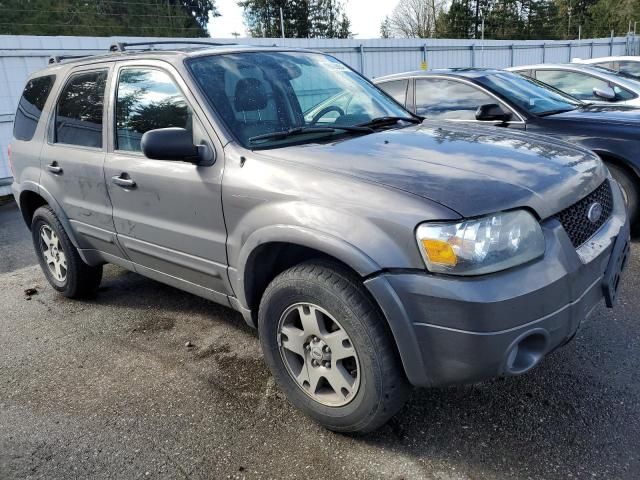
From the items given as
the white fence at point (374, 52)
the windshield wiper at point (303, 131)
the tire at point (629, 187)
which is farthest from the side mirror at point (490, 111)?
the white fence at point (374, 52)

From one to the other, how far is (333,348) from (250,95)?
60.5 inches

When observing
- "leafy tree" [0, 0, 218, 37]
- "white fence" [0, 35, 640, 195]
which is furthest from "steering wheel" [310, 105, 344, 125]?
"leafy tree" [0, 0, 218, 37]

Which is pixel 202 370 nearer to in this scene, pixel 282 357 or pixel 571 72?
pixel 282 357

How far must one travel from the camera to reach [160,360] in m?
3.50

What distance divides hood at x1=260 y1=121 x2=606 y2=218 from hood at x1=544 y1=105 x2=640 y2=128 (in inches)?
97.5

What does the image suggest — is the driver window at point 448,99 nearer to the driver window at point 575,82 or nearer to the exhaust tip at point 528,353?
the driver window at point 575,82

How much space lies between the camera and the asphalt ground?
95.6 inches

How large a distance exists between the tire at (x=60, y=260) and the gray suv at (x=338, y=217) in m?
0.48

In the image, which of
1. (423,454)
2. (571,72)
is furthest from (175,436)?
(571,72)

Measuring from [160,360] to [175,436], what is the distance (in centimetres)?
86

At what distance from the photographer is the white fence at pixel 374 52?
9609 mm

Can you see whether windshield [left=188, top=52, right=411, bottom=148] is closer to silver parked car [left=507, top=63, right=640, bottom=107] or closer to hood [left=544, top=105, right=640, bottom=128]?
hood [left=544, top=105, right=640, bottom=128]

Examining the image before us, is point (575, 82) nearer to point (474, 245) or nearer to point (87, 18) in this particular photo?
point (474, 245)

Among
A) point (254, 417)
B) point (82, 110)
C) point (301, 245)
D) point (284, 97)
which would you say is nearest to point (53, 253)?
point (82, 110)
